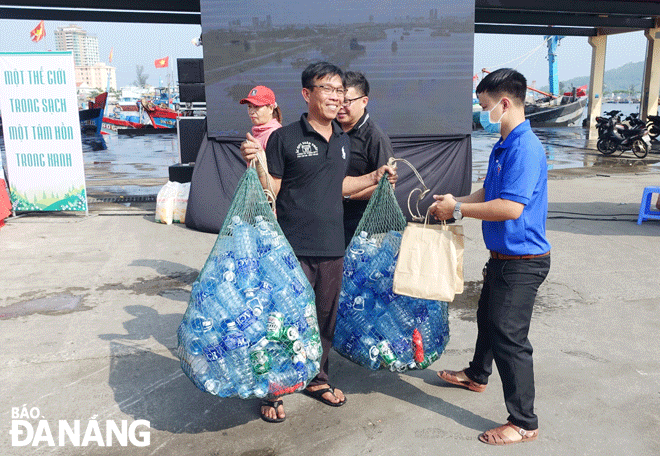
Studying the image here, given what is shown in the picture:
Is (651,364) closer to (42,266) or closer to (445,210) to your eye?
(445,210)

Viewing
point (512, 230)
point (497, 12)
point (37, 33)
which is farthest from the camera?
point (37, 33)

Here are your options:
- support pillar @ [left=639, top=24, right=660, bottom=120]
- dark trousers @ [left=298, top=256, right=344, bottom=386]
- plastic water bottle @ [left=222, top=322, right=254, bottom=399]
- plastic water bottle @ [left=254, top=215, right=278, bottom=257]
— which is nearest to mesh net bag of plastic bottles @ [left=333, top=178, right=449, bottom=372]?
dark trousers @ [left=298, top=256, right=344, bottom=386]

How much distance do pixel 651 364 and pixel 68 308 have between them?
4395 mm

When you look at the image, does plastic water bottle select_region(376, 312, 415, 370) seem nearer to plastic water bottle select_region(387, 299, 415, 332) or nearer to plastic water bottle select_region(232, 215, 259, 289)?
plastic water bottle select_region(387, 299, 415, 332)

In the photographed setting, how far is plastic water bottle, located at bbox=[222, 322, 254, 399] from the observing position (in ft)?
8.33

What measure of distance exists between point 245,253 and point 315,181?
0.52m

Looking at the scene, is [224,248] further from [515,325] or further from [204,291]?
[515,325]

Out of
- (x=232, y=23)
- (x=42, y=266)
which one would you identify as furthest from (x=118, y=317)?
(x=232, y=23)

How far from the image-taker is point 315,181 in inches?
111

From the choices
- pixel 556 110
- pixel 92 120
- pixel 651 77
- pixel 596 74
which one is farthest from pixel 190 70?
pixel 556 110

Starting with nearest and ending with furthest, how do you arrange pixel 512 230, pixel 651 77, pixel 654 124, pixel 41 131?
pixel 512 230
pixel 41 131
pixel 654 124
pixel 651 77

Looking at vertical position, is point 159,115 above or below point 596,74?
below

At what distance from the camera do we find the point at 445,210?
2.67 m

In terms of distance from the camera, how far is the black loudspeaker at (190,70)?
8797 mm
